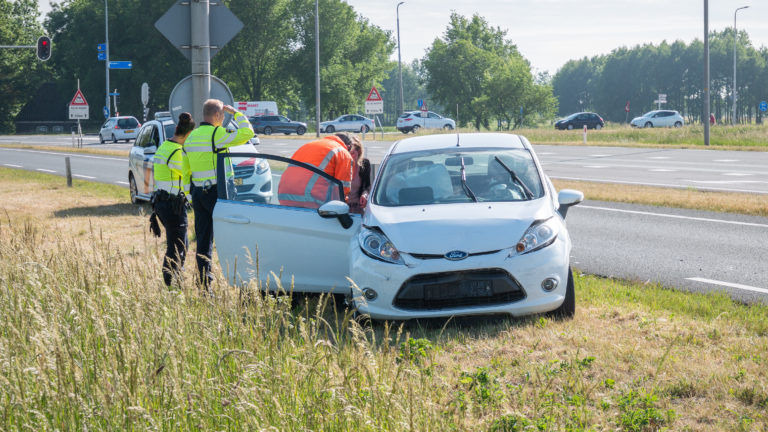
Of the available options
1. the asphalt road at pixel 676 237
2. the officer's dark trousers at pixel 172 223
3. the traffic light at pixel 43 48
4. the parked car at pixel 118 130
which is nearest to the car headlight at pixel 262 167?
the officer's dark trousers at pixel 172 223

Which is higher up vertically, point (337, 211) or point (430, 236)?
point (337, 211)

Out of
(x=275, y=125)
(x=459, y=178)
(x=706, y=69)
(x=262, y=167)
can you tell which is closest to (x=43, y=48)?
(x=275, y=125)

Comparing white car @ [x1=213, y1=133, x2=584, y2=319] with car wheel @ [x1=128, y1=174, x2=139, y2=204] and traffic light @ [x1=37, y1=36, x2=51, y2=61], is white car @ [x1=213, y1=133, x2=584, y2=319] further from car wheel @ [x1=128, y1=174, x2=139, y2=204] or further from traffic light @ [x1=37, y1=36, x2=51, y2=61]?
traffic light @ [x1=37, y1=36, x2=51, y2=61]

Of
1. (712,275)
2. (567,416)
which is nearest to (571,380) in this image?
(567,416)

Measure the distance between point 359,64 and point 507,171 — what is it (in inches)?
3222

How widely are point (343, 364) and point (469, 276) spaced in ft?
6.89

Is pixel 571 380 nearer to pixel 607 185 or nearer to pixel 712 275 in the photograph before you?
pixel 712 275

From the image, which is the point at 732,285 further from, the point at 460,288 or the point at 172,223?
the point at 172,223

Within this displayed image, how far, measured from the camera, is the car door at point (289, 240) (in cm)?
643

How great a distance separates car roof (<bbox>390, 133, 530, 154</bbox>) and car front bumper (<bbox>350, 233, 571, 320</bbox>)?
5.07 ft

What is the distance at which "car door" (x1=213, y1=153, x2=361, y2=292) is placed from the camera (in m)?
6.43

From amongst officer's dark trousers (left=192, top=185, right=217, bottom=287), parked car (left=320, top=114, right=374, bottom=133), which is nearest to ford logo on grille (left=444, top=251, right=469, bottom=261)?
officer's dark trousers (left=192, top=185, right=217, bottom=287)

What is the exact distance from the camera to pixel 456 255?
5660 mm

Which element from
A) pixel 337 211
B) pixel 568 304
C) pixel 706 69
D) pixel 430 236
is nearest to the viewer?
pixel 430 236
